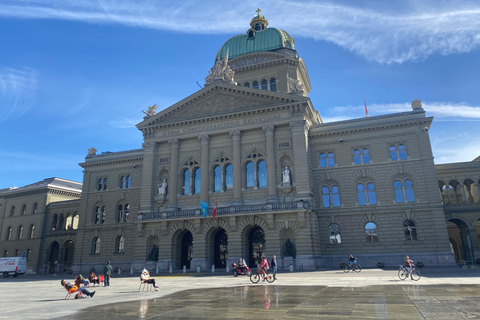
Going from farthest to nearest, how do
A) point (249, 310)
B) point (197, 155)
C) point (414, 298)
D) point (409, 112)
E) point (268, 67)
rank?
point (268, 67)
point (197, 155)
point (409, 112)
point (414, 298)
point (249, 310)

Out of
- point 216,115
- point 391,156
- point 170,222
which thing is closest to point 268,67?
point 216,115

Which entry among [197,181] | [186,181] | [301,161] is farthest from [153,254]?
[301,161]

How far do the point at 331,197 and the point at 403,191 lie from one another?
8.05 m

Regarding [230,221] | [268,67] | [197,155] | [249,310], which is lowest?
[249,310]

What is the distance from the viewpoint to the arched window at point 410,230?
38594 mm

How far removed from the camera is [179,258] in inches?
1687

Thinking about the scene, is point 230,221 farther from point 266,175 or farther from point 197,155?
point 197,155

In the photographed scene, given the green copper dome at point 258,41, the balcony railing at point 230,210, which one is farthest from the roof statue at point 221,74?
the balcony railing at point 230,210

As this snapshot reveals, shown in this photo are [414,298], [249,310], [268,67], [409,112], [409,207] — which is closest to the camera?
[249,310]

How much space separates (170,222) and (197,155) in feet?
30.3

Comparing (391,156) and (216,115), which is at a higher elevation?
(216,115)

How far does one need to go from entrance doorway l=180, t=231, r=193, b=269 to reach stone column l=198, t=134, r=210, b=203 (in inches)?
214

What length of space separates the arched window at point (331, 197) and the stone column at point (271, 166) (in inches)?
262

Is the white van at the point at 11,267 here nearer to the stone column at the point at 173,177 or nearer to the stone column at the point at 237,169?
the stone column at the point at 173,177
